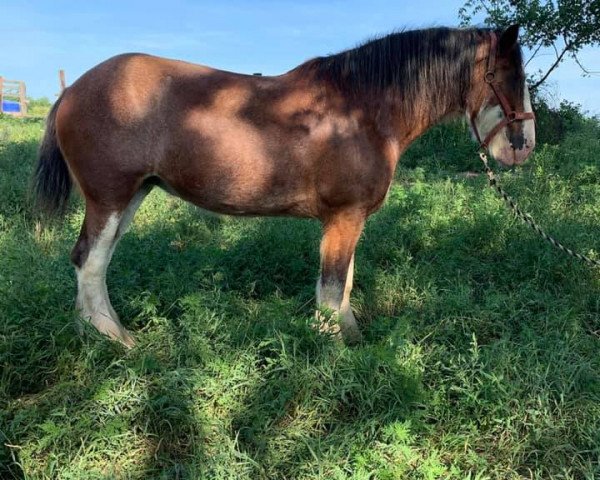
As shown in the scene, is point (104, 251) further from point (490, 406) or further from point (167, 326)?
point (490, 406)

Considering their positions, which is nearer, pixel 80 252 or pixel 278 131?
pixel 278 131

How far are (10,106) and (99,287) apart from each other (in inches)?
1007

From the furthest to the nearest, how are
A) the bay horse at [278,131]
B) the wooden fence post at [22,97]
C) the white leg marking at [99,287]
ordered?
the wooden fence post at [22,97]
the white leg marking at [99,287]
the bay horse at [278,131]

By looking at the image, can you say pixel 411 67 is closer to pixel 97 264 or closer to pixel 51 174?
pixel 97 264

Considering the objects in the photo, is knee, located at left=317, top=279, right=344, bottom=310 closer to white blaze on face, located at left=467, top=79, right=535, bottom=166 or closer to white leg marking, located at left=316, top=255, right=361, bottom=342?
white leg marking, located at left=316, top=255, right=361, bottom=342

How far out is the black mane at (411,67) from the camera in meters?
3.27

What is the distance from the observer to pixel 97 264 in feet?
10.7

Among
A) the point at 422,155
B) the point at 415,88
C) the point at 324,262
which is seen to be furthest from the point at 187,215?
the point at 422,155

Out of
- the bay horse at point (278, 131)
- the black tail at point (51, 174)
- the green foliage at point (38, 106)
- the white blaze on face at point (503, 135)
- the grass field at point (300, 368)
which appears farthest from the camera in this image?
the green foliage at point (38, 106)

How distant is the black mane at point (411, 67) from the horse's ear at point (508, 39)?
17 centimetres

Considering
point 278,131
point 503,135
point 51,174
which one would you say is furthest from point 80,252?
point 503,135

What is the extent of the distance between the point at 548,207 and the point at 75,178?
4.93m

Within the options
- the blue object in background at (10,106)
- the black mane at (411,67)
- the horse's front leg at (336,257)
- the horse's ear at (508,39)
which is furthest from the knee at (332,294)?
the blue object in background at (10,106)

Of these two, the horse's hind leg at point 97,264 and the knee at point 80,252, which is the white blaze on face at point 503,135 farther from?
the knee at point 80,252
